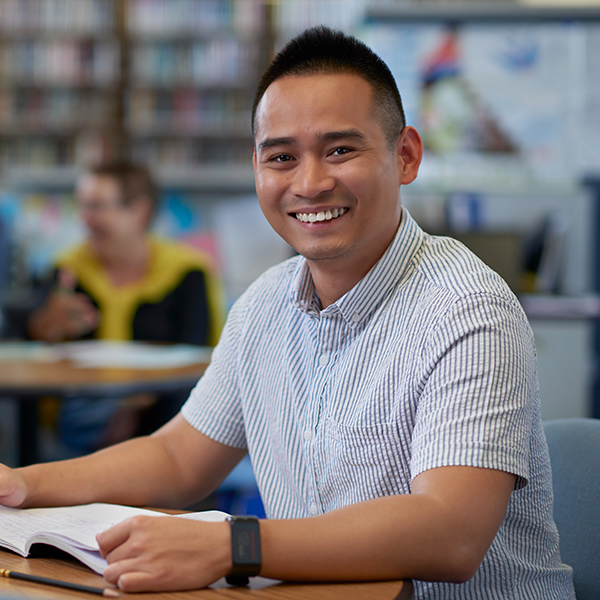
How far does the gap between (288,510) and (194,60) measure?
475cm

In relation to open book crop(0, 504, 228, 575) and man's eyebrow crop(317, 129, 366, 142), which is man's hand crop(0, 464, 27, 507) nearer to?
open book crop(0, 504, 228, 575)

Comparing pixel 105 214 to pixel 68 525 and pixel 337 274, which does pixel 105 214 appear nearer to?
pixel 337 274

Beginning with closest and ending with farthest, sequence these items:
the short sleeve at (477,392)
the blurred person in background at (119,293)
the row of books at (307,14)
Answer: the short sleeve at (477,392) → the blurred person in background at (119,293) → the row of books at (307,14)

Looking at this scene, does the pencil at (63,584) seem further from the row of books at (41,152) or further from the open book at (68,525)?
the row of books at (41,152)

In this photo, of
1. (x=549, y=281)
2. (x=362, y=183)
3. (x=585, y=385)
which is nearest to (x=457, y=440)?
(x=362, y=183)

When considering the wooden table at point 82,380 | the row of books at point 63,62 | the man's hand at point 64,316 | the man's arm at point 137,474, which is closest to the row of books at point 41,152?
the row of books at point 63,62

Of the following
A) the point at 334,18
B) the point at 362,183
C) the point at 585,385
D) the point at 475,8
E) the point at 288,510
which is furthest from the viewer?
the point at 334,18

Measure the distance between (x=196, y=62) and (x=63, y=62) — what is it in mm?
974

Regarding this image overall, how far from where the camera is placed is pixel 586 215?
160 inches

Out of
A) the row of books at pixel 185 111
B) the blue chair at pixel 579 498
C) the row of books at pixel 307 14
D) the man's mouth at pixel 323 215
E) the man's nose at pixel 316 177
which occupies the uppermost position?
the row of books at pixel 307 14

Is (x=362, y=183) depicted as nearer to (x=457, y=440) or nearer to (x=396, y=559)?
(x=457, y=440)

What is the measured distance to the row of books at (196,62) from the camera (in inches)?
208

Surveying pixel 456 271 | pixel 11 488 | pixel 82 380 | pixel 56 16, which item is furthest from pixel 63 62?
pixel 456 271

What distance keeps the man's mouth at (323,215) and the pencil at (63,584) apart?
0.54 m
